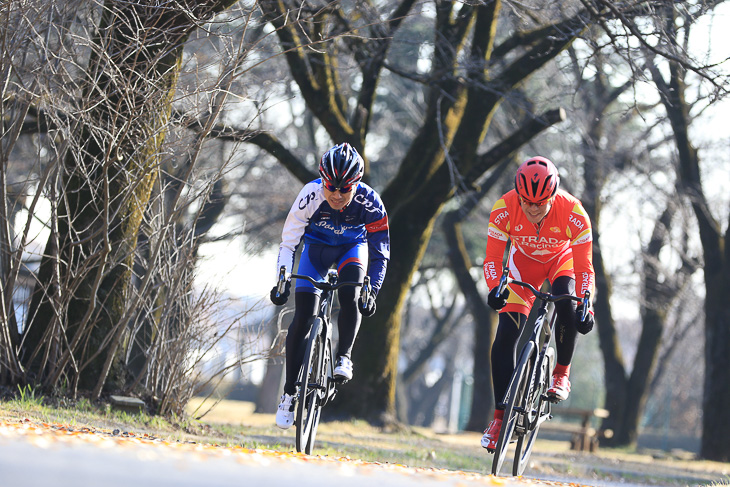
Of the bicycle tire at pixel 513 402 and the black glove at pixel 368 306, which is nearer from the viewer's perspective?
the bicycle tire at pixel 513 402

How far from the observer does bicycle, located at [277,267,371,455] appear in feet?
19.9

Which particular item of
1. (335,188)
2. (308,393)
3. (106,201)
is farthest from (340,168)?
(106,201)

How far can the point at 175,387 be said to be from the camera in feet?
28.3

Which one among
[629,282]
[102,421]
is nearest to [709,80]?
[102,421]

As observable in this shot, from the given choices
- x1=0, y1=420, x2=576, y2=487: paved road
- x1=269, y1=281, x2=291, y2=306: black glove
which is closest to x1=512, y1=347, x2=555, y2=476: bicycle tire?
x1=269, y1=281, x2=291, y2=306: black glove

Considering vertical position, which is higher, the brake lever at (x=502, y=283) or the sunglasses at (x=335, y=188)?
the sunglasses at (x=335, y=188)

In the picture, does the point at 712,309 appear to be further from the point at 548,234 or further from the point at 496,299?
the point at 496,299

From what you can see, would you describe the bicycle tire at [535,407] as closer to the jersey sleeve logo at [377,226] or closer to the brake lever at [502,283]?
the brake lever at [502,283]

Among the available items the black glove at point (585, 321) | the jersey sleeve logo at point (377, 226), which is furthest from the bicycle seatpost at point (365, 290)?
the black glove at point (585, 321)

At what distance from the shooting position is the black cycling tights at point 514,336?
6.39 metres

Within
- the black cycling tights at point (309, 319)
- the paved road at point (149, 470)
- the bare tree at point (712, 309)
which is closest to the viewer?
the paved road at point (149, 470)

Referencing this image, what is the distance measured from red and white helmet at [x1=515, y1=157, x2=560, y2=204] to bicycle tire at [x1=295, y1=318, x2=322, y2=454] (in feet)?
5.50

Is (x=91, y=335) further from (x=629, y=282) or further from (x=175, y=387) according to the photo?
(x=629, y=282)

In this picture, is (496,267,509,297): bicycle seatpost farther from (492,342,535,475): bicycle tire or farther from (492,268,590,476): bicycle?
(492,342,535,475): bicycle tire
